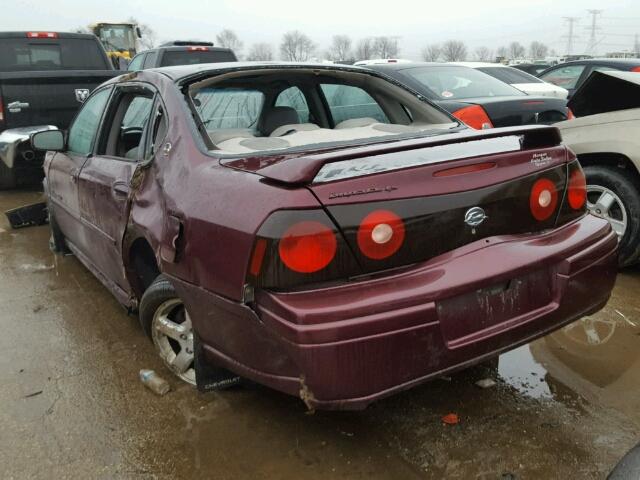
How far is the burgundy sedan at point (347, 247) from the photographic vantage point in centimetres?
190

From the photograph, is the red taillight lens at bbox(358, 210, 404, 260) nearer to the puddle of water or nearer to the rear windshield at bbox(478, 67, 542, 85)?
the puddle of water

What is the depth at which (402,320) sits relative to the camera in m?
1.89

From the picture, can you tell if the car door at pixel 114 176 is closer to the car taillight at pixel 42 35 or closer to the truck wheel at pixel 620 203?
the truck wheel at pixel 620 203

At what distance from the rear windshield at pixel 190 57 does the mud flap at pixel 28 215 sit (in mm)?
4383

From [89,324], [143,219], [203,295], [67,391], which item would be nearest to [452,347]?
[203,295]

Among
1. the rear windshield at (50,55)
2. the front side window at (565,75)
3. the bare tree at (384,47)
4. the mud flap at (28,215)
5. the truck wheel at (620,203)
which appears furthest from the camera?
the bare tree at (384,47)

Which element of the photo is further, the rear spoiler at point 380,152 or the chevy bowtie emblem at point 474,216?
the chevy bowtie emblem at point 474,216

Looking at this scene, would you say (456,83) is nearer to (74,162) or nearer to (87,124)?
(87,124)

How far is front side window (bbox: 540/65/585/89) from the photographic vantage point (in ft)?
34.2

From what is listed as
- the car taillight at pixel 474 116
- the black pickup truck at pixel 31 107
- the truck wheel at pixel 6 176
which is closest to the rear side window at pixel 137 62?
the black pickup truck at pixel 31 107

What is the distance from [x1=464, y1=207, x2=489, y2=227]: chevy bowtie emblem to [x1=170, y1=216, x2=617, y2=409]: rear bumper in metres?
0.08

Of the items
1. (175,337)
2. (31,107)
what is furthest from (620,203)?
(31,107)

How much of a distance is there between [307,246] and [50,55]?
7.51 m

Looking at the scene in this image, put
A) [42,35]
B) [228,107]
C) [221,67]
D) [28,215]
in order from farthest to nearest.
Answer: [42,35]
[28,215]
[228,107]
[221,67]
